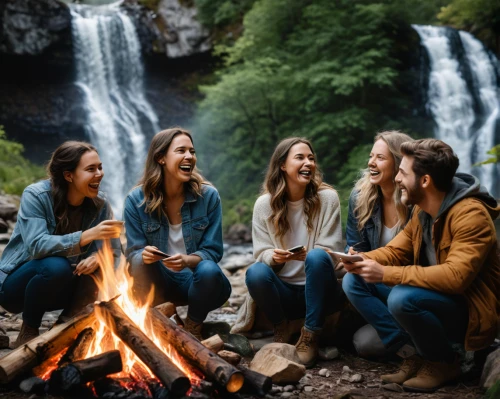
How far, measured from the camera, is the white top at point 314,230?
156 inches

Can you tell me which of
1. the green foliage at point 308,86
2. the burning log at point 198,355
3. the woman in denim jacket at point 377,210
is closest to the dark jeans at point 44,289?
the burning log at point 198,355

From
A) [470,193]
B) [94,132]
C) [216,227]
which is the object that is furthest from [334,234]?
[94,132]

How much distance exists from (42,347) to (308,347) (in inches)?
69.1

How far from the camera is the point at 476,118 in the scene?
15.1 m

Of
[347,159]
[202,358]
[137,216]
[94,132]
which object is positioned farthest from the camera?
[94,132]

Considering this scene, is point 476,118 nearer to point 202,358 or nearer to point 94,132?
point 94,132

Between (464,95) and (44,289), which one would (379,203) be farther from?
(464,95)

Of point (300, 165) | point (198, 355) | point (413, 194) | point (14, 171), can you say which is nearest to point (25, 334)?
point (198, 355)

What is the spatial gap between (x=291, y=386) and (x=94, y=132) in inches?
596

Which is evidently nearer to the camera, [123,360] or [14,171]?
[123,360]

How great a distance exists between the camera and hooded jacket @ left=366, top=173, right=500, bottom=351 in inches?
113

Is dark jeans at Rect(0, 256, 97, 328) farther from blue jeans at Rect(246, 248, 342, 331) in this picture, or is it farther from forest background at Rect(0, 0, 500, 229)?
forest background at Rect(0, 0, 500, 229)

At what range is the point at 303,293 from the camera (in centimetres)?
398

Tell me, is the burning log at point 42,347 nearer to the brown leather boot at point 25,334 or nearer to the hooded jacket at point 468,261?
the brown leather boot at point 25,334
